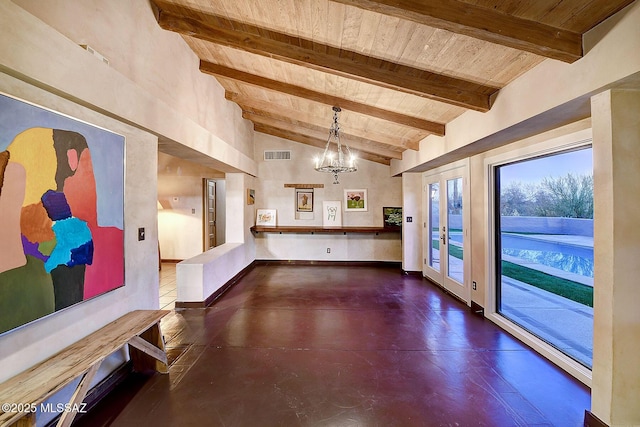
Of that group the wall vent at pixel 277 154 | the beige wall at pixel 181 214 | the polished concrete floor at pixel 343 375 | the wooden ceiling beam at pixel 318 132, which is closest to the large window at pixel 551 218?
the polished concrete floor at pixel 343 375

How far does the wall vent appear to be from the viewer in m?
6.86

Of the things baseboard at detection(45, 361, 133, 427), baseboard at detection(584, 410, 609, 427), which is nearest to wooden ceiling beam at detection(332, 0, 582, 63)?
baseboard at detection(584, 410, 609, 427)

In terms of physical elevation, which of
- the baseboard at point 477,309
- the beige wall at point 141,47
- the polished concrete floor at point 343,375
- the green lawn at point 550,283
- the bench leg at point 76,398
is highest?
the beige wall at point 141,47

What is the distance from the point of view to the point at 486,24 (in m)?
1.67

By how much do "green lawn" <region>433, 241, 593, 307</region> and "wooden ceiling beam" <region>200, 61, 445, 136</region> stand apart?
246cm

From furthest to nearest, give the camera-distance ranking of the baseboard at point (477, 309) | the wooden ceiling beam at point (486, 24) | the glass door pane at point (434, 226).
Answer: the glass door pane at point (434, 226), the baseboard at point (477, 309), the wooden ceiling beam at point (486, 24)

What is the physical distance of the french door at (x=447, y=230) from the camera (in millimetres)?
4302

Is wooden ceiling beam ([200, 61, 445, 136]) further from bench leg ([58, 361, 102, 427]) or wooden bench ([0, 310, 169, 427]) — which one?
bench leg ([58, 361, 102, 427])

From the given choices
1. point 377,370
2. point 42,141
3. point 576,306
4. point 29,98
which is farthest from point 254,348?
point 576,306

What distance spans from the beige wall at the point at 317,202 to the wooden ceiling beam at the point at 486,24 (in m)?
5.19

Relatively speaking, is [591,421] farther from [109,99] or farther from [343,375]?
[109,99]

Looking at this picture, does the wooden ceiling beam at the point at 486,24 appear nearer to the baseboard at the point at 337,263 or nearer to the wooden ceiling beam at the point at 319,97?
the wooden ceiling beam at the point at 319,97

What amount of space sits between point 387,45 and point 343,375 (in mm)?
3004

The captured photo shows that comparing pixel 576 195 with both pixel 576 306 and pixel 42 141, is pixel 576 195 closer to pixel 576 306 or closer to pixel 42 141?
pixel 576 306
